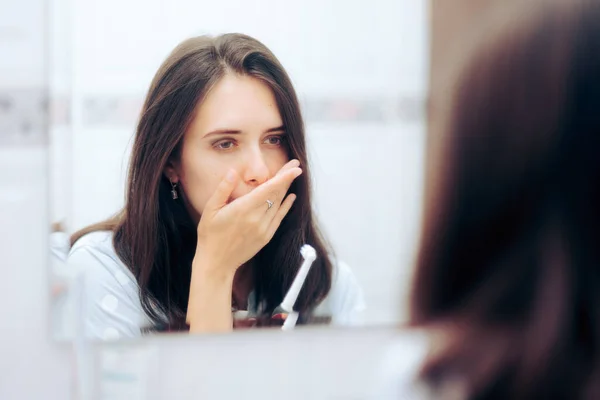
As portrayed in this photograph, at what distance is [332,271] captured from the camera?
0.89m

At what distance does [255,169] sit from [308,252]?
0.52 ft

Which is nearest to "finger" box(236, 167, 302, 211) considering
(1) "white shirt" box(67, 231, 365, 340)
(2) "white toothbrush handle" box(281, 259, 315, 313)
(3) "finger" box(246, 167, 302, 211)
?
(3) "finger" box(246, 167, 302, 211)

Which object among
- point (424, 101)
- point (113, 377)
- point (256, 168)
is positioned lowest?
point (113, 377)

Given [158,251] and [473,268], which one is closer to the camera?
[473,268]

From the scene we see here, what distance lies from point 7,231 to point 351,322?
0.55 metres

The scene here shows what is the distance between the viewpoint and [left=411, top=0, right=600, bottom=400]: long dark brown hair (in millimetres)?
574

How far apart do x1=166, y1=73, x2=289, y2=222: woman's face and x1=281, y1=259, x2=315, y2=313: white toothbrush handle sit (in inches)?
5.9

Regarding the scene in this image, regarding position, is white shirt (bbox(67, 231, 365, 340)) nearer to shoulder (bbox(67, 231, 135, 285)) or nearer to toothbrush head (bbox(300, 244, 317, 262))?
shoulder (bbox(67, 231, 135, 285))

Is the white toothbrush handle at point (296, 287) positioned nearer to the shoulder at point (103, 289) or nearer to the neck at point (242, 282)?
the neck at point (242, 282)

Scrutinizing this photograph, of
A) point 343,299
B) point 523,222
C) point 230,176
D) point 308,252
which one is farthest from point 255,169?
point 523,222

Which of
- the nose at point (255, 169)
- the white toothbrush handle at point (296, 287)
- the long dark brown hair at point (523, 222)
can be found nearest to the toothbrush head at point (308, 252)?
the white toothbrush handle at point (296, 287)

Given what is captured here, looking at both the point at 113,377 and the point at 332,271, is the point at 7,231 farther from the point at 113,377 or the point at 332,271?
the point at 332,271

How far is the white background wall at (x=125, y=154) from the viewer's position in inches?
32.3

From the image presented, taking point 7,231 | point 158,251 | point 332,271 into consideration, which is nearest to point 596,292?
point 332,271
